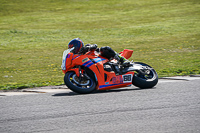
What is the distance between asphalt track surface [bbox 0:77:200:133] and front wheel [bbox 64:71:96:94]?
8.6 inches

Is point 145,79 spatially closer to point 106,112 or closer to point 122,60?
point 122,60

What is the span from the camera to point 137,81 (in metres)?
8.99

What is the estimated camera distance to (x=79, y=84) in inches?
332

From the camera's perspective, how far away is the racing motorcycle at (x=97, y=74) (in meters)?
8.47

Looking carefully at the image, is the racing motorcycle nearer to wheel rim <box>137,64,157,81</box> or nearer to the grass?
wheel rim <box>137,64,157,81</box>

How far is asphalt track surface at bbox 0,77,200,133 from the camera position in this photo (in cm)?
525

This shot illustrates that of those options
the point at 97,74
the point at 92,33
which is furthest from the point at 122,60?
the point at 92,33

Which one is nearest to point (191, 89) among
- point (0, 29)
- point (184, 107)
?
point (184, 107)

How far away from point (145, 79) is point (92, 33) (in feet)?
63.6

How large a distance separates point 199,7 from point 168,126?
3969 centimetres

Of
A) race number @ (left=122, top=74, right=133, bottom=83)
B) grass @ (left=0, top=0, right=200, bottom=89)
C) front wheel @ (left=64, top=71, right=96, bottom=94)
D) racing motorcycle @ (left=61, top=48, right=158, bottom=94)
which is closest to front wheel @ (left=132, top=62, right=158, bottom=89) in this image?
racing motorcycle @ (left=61, top=48, right=158, bottom=94)

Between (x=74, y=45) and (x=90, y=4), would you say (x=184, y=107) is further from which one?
(x=90, y=4)

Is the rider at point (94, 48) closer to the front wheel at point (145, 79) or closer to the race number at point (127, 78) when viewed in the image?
the race number at point (127, 78)

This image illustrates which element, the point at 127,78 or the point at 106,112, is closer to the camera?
the point at 106,112
